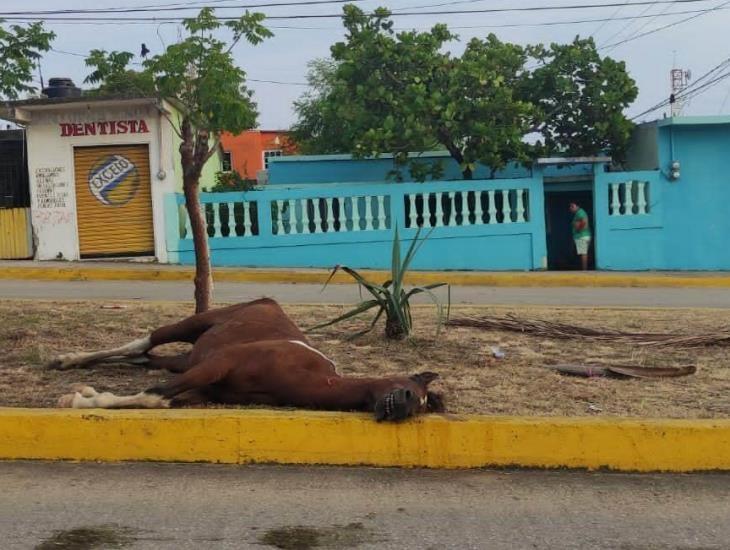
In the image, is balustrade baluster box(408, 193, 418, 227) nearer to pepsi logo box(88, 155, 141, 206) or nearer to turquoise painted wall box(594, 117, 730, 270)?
turquoise painted wall box(594, 117, 730, 270)

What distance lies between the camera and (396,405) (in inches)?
163

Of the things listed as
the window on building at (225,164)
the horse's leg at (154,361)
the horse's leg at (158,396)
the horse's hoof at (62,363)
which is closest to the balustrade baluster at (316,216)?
the window on building at (225,164)

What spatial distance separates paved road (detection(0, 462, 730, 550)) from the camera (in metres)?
3.40

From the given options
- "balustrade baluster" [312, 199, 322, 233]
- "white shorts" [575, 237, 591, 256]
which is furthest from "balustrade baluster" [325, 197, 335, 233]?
"white shorts" [575, 237, 591, 256]

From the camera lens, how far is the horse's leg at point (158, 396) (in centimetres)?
456

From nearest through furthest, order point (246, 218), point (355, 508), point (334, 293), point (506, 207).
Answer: point (355, 508)
point (334, 293)
point (246, 218)
point (506, 207)

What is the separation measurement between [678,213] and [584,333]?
37.7ft

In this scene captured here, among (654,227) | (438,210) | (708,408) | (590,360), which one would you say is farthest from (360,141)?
(708,408)

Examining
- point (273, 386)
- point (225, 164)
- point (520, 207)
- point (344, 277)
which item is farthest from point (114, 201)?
point (273, 386)

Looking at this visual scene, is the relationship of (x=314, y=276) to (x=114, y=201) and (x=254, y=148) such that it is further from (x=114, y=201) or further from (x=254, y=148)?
(x=254, y=148)

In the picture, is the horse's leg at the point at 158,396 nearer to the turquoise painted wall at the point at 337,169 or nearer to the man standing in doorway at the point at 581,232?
the man standing in doorway at the point at 581,232

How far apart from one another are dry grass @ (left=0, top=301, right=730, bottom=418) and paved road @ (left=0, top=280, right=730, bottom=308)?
2743 mm

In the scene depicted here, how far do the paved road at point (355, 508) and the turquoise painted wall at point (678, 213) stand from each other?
45.4ft

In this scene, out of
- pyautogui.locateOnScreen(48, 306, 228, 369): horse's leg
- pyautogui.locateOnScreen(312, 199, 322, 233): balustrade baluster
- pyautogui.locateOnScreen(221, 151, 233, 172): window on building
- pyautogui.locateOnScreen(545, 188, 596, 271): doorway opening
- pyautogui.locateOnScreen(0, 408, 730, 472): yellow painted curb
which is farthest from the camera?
pyautogui.locateOnScreen(221, 151, 233, 172): window on building
